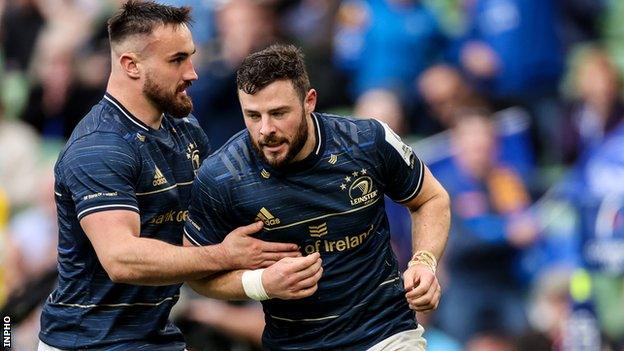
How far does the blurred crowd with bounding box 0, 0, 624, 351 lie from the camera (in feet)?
34.6

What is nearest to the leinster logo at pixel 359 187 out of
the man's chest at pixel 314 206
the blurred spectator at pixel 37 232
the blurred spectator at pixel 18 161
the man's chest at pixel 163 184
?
the man's chest at pixel 314 206

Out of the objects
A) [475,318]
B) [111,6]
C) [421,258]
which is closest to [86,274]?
[421,258]

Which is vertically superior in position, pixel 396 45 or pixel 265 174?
pixel 265 174

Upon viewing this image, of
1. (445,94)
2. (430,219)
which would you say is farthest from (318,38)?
(430,219)

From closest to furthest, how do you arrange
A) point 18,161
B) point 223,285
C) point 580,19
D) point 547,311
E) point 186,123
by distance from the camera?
point 223,285 < point 186,123 < point 547,311 < point 580,19 < point 18,161

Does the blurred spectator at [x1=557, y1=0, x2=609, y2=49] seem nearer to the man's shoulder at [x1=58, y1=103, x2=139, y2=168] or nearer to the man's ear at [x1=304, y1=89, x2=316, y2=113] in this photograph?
the man's ear at [x1=304, y1=89, x2=316, y2=113]

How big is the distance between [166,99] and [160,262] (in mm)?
855

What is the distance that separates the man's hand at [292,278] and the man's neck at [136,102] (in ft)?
3.18

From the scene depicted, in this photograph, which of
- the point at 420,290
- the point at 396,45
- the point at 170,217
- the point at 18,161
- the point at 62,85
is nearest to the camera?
the point at 420,290

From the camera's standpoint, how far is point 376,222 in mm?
6355

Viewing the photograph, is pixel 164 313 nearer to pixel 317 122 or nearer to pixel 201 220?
pixel 201 220

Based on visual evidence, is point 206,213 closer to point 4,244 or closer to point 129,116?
point 129,116

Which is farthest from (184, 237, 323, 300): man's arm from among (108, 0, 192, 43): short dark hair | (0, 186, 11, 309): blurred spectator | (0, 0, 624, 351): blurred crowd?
(0, 186, 11, 309): blurred spectator

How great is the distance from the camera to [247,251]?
6.05m
